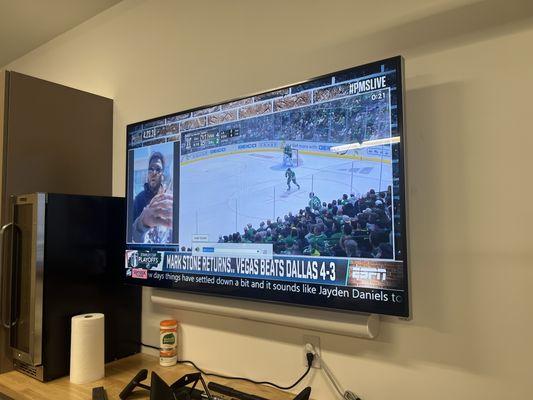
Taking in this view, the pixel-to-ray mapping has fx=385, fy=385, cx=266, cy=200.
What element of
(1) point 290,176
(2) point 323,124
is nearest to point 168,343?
(1) point 290,176

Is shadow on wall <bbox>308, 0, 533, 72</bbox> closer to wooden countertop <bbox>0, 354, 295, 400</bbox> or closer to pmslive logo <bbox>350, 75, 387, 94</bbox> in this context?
pmslive logo <bbox>350, 75, 387, 94</bbox>

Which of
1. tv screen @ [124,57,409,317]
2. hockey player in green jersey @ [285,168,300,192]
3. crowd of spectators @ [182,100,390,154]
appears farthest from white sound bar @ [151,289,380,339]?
crowd of spectators @ [182,100,390,154]

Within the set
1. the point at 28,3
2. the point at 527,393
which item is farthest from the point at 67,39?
the point at 527,393

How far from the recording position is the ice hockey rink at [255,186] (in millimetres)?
1370

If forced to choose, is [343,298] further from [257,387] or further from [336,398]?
[257,387]

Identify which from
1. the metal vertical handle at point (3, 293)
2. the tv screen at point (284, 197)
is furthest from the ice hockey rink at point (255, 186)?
the metal vertical handle at point (3, 293)

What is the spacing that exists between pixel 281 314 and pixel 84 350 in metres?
0.90

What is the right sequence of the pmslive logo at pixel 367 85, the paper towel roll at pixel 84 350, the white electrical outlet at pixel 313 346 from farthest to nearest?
the paper towel roll at pixel 84 350 < the white electrical outlet at pixel 313 346 < the pmslive logo at pixel 367 85

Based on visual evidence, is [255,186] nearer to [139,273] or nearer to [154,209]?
[154,209]

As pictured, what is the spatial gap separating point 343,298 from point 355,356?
284mm

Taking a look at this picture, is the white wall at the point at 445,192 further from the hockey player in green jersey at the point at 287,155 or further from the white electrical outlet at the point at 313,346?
the hockey player in green jersey at the point at 287,155

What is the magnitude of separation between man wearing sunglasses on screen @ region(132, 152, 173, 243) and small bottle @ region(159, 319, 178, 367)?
0.43 metres

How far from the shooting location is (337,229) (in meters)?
1.38

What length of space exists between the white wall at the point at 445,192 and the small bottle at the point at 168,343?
0.28 m
